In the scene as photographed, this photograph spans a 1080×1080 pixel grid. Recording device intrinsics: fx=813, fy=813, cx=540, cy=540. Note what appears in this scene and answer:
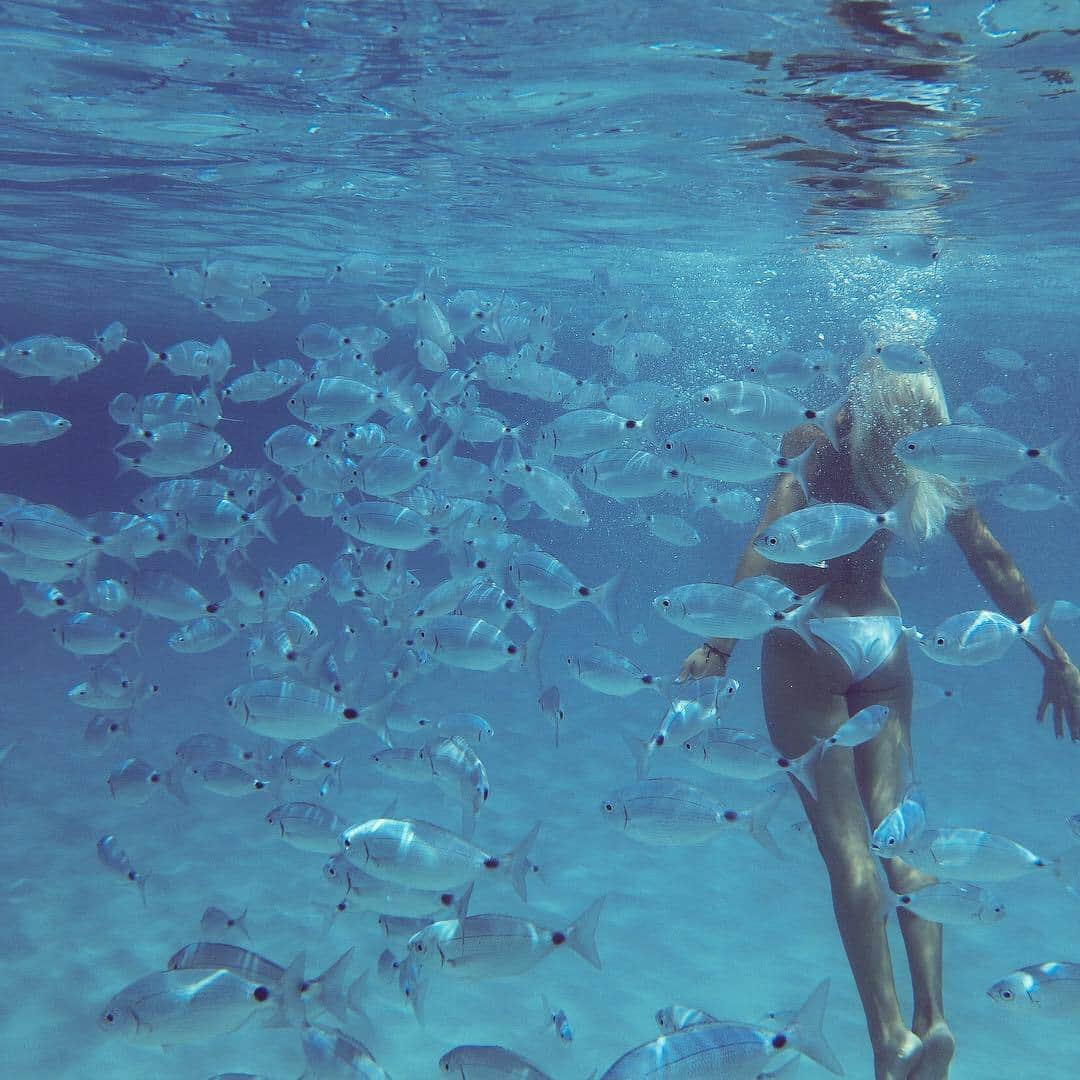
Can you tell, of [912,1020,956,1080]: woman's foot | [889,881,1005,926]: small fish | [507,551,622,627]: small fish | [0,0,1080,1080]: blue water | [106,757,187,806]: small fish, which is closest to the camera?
[889,881,1005,926]: small fish

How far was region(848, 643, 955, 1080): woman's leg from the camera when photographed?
4.26 meters

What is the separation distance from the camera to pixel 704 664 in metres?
5.30

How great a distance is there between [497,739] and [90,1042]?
8.61m

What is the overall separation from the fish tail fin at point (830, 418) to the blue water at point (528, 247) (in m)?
1.45

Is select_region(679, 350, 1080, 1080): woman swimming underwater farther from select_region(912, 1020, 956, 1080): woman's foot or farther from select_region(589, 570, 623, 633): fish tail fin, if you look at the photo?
select_region(589, 570, 623, 633): fish tail fin

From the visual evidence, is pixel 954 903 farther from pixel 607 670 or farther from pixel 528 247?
pixel 528 247

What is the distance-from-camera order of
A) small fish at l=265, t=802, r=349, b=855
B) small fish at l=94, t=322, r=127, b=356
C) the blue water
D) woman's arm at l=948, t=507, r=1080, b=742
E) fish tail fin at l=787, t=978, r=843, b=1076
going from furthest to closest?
small fish at l=94, t=322, r=127, b=356
the blue water
woman's arm at l=948, t=507, r=1080, b=742
small fish at l=265, t=802, r=349, b=855
fish tail fin at l=787, t=978, r=843, b=1076

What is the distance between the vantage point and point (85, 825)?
962 centimetres

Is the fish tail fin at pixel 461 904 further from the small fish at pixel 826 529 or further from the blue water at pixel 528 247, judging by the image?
the small fish at pixel 826 529

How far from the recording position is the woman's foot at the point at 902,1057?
419cm

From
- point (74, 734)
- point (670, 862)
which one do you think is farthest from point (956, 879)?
point (74, 734)

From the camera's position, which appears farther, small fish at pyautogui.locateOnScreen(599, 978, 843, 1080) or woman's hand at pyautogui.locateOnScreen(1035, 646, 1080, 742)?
woman's hand at pyautogui.locateOnScreen(1035, 646, 1080, 742)

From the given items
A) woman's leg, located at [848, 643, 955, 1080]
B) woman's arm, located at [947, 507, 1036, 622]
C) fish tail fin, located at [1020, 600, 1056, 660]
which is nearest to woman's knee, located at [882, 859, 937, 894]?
woman's leg, located at [848, 643, 955, 1080]

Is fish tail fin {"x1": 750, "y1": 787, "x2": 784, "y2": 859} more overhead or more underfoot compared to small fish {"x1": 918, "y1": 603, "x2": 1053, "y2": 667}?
more underfoot
